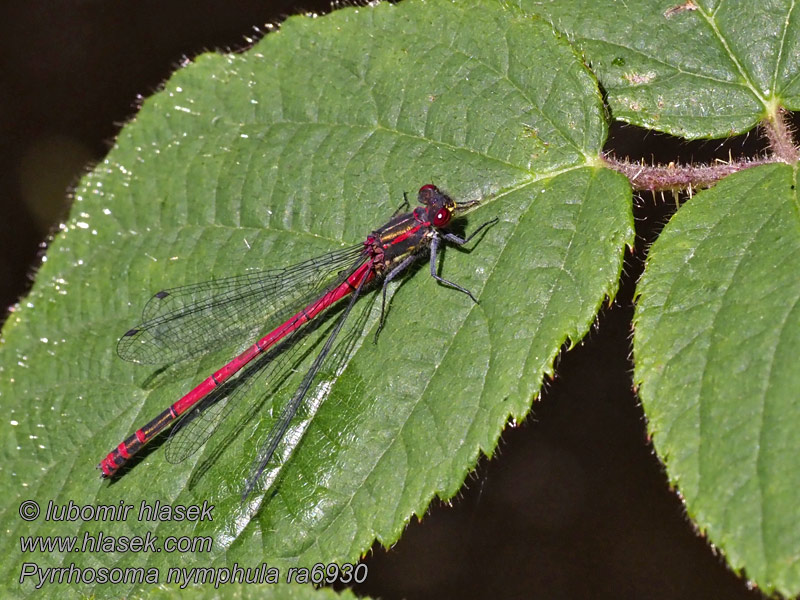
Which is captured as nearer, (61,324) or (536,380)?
(536,380)

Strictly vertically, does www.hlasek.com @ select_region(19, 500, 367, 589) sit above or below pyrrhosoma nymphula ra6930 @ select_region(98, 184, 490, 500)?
below

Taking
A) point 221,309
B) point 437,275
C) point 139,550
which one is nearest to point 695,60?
point 437,275

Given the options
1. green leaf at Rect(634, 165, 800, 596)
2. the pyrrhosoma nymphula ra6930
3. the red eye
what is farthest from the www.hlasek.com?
the red eye

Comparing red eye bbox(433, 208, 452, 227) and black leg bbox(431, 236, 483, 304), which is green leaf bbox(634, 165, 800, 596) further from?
red eye bbox(433, 208, 452, 227)

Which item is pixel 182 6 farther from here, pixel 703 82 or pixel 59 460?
pixel 703 82

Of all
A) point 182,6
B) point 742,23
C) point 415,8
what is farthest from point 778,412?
point 182,6

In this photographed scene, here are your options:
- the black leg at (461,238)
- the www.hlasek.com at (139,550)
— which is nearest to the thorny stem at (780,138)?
the black leg at (461,238)

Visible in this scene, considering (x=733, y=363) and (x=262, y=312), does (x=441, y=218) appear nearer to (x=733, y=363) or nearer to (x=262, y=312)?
(x=262, y=312)

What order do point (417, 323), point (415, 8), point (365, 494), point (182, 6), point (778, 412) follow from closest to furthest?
point (778, 412) → point (365, 494) → point (417, 323) → point (415, 8) → point (182, 6)
